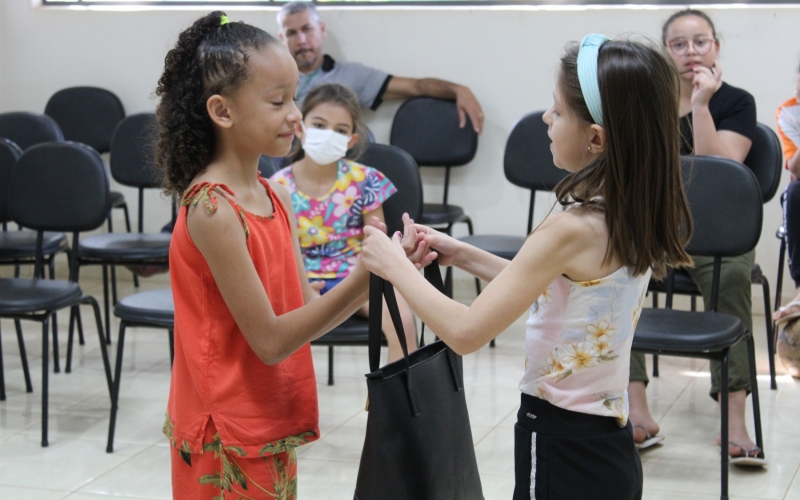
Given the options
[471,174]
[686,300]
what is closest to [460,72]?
[471,174]

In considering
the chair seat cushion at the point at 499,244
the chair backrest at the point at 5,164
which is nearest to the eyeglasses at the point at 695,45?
the chair seat cushion at the point at 499,244

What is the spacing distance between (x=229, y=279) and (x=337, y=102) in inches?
71.1

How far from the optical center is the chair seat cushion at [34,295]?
2887 millimetres

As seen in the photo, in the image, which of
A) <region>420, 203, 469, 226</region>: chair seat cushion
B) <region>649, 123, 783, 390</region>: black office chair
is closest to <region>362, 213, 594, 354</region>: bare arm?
<region>649, 123, 783, 390</region>: black office chair

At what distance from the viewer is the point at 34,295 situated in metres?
2.97

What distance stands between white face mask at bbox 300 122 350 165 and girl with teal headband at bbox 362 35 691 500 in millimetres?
1605

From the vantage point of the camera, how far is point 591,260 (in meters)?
1.29

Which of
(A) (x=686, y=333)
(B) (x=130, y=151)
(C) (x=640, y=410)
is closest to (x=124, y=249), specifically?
(B) (x=130, y=151)

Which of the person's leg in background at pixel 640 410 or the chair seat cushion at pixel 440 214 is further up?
the chair seat cushion at pixel 440 214

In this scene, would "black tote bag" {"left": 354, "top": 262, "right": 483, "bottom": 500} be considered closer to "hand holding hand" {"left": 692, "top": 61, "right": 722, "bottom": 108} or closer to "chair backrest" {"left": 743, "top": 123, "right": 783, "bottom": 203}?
"hand holding hand" {"left": 692, "top": 61, "right": 722, "bottom": 108}

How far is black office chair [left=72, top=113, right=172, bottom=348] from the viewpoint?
11.5 feet

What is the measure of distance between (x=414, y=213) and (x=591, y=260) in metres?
1.89

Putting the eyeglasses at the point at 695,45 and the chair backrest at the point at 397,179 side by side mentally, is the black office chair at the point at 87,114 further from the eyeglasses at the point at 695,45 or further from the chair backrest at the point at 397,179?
the eyeglasses at the point at 695,45

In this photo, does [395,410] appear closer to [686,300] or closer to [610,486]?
[610,486]
